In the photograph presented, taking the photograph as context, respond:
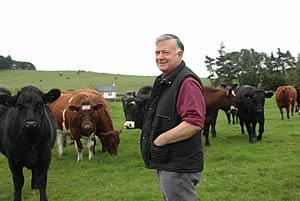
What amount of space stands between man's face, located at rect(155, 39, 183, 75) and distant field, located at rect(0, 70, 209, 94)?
243 feet

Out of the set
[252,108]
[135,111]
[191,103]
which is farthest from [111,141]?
[191,103]

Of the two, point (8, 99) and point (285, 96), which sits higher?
point (8, 99)

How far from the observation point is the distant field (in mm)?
81625

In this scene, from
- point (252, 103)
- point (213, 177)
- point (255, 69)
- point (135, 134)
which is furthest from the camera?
point (255, 69)

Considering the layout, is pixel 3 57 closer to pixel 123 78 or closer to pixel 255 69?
pixel 123 78

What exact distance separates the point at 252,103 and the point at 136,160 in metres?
6.08

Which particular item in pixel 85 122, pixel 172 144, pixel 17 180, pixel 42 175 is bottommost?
pixel 17 180

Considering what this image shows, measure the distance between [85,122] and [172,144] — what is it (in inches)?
342

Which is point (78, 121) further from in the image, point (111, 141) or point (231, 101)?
point (231, 101)

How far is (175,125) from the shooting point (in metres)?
4.32

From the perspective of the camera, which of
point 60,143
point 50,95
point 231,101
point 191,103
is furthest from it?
point 231,101

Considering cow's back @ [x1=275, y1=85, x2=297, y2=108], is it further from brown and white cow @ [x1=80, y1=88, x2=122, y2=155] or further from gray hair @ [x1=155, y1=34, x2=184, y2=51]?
gray hair @ [x1=155, y1=34, x2=184, y2=51]

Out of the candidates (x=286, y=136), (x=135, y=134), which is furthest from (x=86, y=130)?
(x=286, y=136)

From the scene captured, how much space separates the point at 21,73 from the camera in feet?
309
